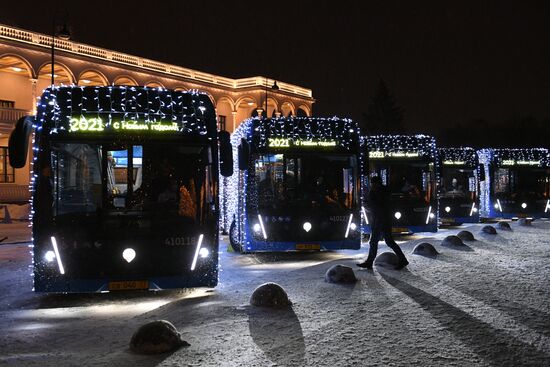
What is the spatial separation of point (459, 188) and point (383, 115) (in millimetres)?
74302

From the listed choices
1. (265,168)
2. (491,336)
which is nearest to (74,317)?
(491,336)

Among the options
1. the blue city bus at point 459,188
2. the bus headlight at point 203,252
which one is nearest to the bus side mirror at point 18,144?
the bus headlight at point 203,252

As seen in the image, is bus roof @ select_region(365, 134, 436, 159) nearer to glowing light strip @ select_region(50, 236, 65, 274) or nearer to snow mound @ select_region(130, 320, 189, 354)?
glowing light strip @ select_region(50, 236, 65, 274)

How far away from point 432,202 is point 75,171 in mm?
12385

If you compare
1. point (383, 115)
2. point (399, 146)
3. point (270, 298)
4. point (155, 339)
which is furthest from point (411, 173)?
point (383, 115)

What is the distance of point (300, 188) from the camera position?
12586 mm

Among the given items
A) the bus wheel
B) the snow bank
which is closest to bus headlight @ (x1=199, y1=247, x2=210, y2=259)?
the bus wheel

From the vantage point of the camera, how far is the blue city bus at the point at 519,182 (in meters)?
24.5

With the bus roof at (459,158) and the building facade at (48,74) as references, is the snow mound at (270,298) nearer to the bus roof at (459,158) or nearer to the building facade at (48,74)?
the bus roof at (459,158)

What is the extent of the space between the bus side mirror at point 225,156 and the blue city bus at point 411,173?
9672 mm

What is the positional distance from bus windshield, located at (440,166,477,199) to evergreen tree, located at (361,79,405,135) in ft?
237

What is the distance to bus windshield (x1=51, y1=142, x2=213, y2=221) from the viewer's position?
797cm

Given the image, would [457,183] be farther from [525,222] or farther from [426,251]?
[426,251]

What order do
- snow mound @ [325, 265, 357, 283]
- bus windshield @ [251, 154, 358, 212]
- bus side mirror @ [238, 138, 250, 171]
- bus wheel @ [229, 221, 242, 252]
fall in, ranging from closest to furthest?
snow mound @ [325, 265, 357, 283], bus side mirror @ [238, 138, 250, 171], bus windshield @ [251, 154, 358, 212], bus wheel @ [229, 221, 242, 252]
